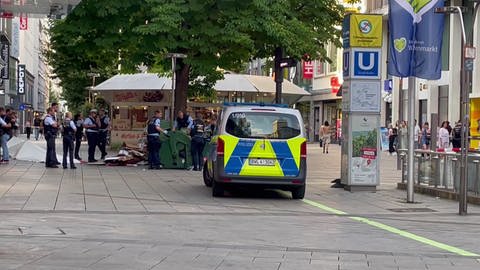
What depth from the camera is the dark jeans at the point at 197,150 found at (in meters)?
22.8

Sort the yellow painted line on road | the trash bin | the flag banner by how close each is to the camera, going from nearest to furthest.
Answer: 1. the yellow painted line on road
2. the flag banner
3. the trash bin

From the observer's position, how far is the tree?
76.4ft

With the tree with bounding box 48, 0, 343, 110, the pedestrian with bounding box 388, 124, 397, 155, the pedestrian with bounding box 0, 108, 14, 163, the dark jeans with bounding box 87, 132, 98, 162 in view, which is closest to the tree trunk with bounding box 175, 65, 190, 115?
the tree with bounding box 48, 0, 343, 110


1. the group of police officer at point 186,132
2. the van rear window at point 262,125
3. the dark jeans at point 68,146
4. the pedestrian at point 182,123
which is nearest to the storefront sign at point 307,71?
the pedestrian at point 182,123

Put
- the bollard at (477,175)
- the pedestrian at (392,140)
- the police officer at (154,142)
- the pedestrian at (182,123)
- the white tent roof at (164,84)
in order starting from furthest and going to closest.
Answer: the pedestrian at (392,140) → the white tent roof at (164,84) → the pedestrian at (182,123) → the police officer at (154,142) → the bollard at (477,175)

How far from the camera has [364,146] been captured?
57.6 ft

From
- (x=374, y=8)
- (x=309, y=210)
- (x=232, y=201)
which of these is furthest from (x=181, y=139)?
(x=374, y=8)

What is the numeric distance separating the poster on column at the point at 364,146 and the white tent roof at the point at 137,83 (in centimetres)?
1693

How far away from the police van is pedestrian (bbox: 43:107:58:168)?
815 centimetres

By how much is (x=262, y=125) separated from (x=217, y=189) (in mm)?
1594

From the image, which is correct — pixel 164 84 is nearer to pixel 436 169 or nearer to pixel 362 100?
pixel 362 100

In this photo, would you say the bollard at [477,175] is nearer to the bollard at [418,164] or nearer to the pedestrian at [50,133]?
the bollard at [418,164]

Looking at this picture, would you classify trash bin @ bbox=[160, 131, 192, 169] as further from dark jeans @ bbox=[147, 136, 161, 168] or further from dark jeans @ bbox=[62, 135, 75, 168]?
dark jeans @ bbox=[62, 135, 75, 168]

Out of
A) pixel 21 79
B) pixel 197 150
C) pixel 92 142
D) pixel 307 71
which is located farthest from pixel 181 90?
pixel 21 79
